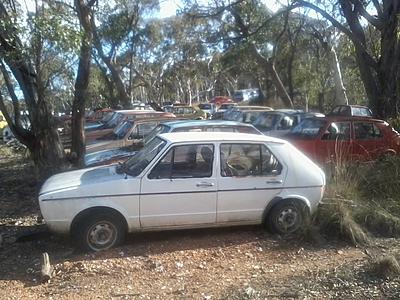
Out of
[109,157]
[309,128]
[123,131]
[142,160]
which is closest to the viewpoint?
[142,160]

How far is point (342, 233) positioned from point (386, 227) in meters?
0.74

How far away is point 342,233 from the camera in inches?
303

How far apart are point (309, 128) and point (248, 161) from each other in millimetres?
6068

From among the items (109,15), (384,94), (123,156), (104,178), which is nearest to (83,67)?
(123,156)

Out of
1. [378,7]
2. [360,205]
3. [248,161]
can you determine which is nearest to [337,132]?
[360,205]

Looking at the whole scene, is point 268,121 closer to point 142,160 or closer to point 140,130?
point 140,130

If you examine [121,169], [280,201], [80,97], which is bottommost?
[280,201]

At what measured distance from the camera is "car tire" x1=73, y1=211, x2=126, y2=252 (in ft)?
23.3

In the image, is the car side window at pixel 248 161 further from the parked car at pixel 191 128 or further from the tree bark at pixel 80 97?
the tree bark at pixel 80 97

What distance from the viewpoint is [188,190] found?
742 centimetres

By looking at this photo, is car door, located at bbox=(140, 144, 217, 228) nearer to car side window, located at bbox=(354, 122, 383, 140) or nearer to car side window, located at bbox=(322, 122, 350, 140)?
car side window, located at bbox=(322, 122, 350, 140)

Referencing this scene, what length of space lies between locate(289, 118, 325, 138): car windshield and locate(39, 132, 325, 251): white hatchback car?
5.14 m

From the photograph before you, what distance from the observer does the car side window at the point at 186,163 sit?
24.3ft

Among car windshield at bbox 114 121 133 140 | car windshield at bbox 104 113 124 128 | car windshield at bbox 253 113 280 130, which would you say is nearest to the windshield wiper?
car windshield at bbox 114 121 133 140
